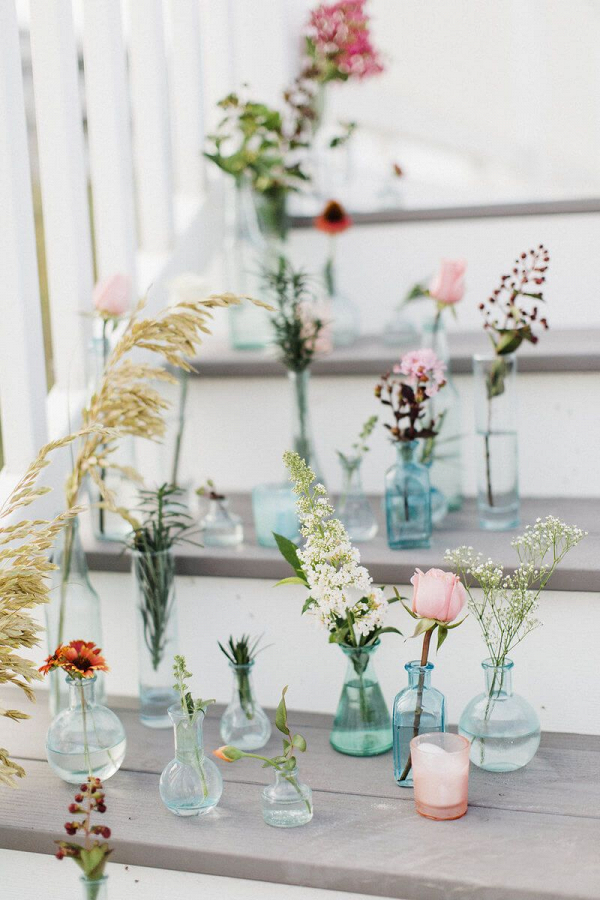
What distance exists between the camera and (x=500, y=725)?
4.28 ft

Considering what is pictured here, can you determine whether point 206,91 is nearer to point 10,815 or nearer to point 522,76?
point 522,76

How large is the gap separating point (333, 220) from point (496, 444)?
1.93ft

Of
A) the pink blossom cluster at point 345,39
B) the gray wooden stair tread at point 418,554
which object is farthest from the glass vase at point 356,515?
the pink blossom cluster at point 345,39

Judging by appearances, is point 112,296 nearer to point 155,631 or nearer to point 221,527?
point 221,527

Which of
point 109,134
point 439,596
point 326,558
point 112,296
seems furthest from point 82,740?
A: point 109,134

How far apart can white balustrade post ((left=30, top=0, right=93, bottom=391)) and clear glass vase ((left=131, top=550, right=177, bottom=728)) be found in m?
0.37

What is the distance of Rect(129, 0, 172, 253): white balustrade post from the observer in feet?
6.43

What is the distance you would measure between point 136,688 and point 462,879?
0.68 metres

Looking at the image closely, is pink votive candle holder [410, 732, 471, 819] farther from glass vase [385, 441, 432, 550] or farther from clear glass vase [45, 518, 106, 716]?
clear glass vase [45, 518, 106, 716]

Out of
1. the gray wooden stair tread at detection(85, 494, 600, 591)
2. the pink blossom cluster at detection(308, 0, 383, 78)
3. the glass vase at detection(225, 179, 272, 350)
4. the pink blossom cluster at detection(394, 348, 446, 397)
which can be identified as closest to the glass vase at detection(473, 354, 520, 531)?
the gray wooden stair tread at detection(85, 494, 600, 591)

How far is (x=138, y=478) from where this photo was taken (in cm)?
144

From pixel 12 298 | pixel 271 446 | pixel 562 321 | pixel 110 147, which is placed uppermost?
pixel 110 147

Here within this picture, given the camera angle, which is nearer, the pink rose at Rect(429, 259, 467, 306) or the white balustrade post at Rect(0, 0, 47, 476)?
the white balustrade post at Rect(0, 0, 47, 476)

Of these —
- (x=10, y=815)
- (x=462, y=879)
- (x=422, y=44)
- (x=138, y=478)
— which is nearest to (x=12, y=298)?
(x=138, y=478)
